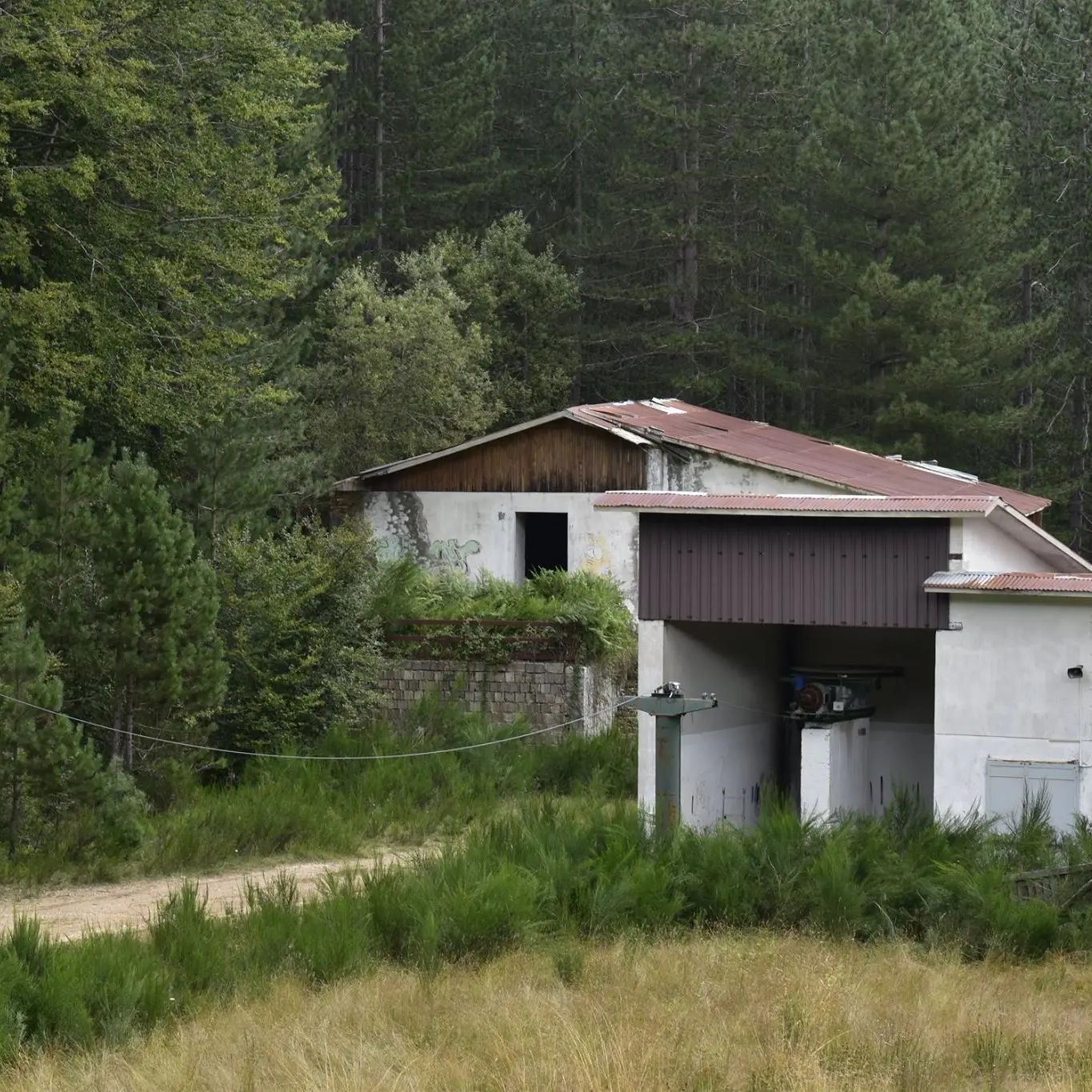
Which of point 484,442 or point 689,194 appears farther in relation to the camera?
point 689,194

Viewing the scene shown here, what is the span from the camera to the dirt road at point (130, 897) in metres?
13.2

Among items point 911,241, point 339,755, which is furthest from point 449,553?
point 911,241

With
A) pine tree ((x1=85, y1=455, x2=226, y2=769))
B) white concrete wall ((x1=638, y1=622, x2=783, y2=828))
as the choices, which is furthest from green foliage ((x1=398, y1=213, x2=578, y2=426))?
pine tree ((x1=85, y1=455, x2=226, y2=769))

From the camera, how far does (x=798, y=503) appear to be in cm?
1705

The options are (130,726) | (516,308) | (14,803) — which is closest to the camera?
(14,803)

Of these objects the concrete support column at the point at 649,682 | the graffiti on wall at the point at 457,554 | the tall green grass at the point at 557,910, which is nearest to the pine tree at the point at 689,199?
the graffiti on wall at the point at 457,554

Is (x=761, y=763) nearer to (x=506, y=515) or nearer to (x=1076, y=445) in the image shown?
(x=506, y=515)

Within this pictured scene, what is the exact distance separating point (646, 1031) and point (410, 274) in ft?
112

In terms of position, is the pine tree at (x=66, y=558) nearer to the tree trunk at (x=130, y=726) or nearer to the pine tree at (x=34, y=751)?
the tree trunk at (x=130, y=726)

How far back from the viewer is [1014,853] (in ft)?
44.7

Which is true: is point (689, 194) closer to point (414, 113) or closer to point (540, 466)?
point (414, 113)

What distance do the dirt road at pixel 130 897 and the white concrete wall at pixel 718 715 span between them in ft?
11.3

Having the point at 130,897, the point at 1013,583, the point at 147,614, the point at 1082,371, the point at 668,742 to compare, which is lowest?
the point at 130,897

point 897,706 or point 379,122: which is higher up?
point 379,122
